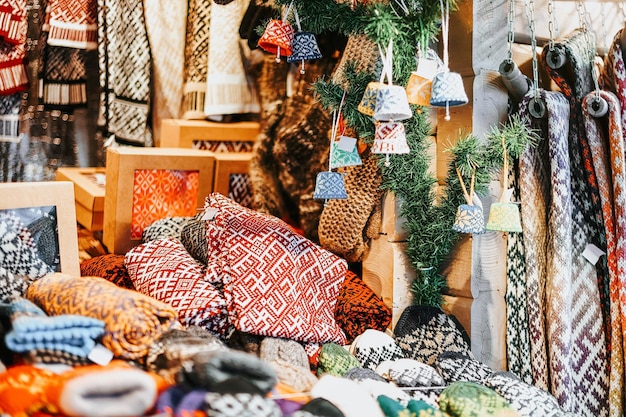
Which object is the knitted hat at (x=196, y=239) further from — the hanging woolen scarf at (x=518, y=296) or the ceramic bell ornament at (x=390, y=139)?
the hanging woolen scarf at (x=518, y=296)

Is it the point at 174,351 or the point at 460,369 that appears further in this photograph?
the point at 460,369

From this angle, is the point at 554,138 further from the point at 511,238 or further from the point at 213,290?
the point at 213,290

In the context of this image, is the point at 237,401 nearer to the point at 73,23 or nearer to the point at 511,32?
the point at 511,32

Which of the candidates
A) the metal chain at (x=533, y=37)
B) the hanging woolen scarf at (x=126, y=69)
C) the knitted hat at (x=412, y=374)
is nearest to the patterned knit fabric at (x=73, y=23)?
the hanging woolen scarf at (x=126, y=69)

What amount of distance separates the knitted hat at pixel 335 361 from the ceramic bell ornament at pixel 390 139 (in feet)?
1.75

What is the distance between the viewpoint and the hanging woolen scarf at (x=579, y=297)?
1.96 metres

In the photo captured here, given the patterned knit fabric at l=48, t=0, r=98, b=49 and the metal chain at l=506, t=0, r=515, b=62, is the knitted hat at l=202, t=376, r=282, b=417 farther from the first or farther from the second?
the patterned knit fabric at l=48, t=0, r=98, b=49

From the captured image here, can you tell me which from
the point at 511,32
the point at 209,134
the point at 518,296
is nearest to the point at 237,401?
the point at 518,296

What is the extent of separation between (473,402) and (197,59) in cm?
172

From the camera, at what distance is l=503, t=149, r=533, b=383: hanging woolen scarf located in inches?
79.3

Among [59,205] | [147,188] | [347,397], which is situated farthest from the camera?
[147,188]

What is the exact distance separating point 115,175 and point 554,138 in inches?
53.5

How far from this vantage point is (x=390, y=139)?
5.55ft

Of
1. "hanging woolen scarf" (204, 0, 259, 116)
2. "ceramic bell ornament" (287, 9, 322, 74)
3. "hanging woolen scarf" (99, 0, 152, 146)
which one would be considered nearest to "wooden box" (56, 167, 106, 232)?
"hanging woolen scarf" (99, 0, 152, 146)
